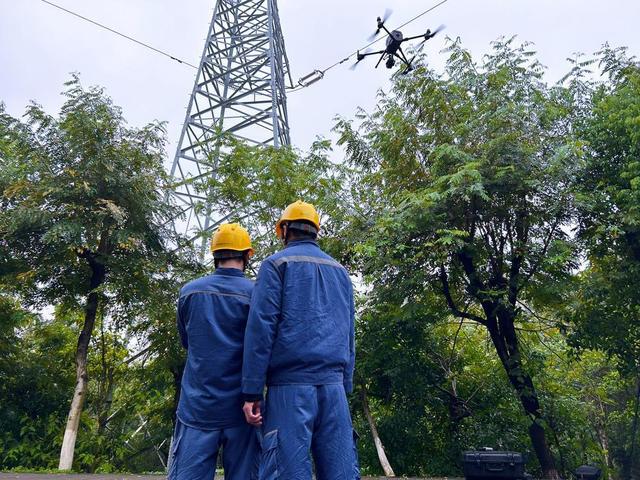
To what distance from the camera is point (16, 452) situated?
841 centimetres

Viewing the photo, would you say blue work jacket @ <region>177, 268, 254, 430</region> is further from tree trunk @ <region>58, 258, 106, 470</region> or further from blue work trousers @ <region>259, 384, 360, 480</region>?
tree trunk @ <region>58, 258, 106, 470</region>

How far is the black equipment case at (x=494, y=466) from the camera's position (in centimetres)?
468

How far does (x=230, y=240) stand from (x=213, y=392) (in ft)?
2.37

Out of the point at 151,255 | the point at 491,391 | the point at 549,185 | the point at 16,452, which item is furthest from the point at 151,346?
the point at 549,185

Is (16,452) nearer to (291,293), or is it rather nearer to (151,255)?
(151,255)

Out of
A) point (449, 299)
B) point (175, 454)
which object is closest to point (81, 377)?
point (449, 299)

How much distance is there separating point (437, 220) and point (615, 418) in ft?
30.3

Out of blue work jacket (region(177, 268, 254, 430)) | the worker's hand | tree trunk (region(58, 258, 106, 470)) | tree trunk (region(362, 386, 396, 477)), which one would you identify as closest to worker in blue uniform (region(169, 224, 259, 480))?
blue work jacket (region(177, 268, 254, 430))

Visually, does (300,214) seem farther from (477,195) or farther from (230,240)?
(477,195)

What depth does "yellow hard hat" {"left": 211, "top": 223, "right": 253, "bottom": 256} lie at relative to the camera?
2.60 metres

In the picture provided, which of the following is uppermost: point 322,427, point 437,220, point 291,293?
point 437,220

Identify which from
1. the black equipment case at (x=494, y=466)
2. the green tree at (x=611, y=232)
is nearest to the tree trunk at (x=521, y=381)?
the green tree at (x=611, y=232)

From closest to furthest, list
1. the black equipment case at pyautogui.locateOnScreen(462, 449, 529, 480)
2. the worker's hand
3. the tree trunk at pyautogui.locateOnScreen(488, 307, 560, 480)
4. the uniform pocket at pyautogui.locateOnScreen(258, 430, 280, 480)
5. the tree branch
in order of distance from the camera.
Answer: the uniform pocket at pyautogui.locateOnScreen(258, 430, 280, 480), the worker's hand, the black equipment case at pyautogui.locateOnScreen(462, 449, 529, 480), the tree trunk at pyautogui.locateOnScreen(488, 307, 560, 480), the tree branch

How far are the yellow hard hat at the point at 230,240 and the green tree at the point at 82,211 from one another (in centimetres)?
511
